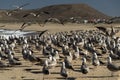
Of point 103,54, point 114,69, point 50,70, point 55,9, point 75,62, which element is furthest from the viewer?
point 55,9

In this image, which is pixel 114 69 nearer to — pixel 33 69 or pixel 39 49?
pixel 33 69

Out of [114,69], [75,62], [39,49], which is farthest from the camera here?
[39,49]

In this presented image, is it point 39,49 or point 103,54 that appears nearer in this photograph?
point 103,54

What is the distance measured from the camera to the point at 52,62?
84.1 feet

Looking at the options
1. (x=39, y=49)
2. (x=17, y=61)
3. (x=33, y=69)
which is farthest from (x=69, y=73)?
(x=39, y=49)

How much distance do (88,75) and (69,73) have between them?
3.67 feet

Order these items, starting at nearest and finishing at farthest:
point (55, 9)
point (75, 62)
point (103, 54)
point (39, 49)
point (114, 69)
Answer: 1. point (114, 69)
2. point (75, 62)
3. point (103, 54)
4. point (39, 49)
5. point (55, 9)

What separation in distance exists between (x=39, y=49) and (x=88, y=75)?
13.0 metres

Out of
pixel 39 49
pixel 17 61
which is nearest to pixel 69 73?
pixel 17 61

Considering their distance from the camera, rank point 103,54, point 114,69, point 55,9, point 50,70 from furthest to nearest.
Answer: point 55,9
point 103,54
point 50,70
point 114,69

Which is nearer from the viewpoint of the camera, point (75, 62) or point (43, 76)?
point (43, 76)

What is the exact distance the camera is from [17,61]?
28.2 metres

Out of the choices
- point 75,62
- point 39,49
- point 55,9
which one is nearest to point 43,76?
point 75,62

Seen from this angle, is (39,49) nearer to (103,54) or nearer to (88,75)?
(103,54)
